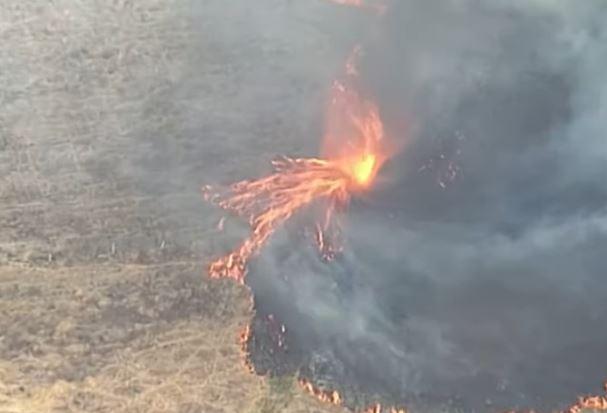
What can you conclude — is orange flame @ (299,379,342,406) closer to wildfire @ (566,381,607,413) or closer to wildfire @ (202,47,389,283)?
wildfire @ (202,47,389,283)

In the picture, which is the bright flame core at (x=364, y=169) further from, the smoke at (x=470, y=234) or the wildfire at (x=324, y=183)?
the smoke at (x=470, y=234)

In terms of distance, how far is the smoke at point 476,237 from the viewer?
6.21 m

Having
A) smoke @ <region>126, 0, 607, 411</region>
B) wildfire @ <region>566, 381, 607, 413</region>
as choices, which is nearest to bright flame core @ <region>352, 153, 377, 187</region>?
smoke @ <region>126, 0, 607, 411</region>

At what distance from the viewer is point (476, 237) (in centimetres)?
657

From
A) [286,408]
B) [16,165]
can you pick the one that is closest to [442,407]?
[286,408]

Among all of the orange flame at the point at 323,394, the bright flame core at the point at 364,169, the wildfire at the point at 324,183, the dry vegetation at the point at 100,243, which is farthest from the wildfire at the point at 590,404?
the bright flame core at the point at 364,169

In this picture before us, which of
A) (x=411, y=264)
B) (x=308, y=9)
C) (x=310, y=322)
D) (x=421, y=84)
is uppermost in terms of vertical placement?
(x=308, y=9)

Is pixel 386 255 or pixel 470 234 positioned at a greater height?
pixel 470 234

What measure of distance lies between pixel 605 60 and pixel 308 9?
3.07m

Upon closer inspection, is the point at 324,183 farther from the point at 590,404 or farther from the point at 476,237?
the point at 590,404

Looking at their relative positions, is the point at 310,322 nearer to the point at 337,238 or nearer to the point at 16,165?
the point at 337,238

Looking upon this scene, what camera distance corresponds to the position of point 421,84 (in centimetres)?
697

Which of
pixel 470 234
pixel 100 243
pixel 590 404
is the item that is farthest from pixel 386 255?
pixel 100 243

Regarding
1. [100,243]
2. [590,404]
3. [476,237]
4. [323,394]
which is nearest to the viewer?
[590,404]
